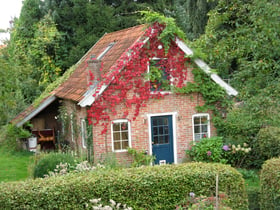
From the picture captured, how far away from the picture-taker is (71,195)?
8586mm

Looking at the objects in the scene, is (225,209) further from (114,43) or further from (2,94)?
(114,43)

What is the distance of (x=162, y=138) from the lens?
15281mm

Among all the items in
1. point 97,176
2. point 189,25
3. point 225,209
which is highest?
point 189,25

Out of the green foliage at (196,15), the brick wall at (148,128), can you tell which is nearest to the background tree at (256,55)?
the brick wall at (148,128)

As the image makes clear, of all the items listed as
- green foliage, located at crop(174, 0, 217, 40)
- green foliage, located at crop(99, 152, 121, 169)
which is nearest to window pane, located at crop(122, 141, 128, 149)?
green foliage, located at crop(99, 152, 121, 169)

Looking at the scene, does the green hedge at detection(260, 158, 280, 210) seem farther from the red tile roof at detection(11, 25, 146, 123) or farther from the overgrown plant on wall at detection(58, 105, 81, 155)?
the overgrown plant on wall at detection(58, 105, 81, 155)

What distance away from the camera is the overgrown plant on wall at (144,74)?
14125 mm

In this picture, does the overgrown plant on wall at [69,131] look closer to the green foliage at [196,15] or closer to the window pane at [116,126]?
the window pane at [116,126]

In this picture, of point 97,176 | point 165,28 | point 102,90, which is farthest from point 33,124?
point 97,176

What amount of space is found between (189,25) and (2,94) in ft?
71.7

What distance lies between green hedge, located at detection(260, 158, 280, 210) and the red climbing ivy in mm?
6243

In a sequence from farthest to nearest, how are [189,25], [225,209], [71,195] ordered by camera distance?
1. [189,25]
2. [71,195]
3. [225,209]

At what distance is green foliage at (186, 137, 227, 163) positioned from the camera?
1452cm

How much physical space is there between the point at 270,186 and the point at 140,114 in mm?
6566
